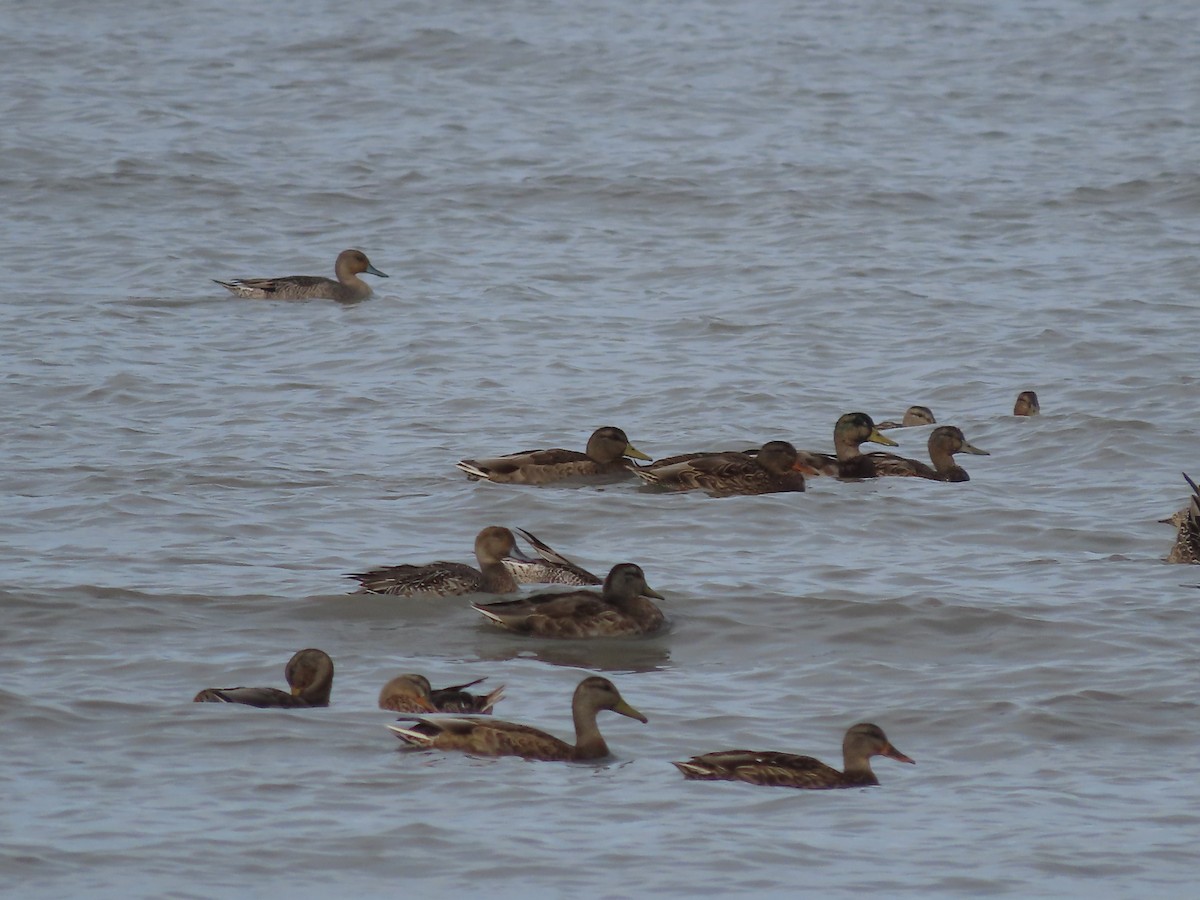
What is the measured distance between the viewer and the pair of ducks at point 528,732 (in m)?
8.08

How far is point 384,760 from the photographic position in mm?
8383

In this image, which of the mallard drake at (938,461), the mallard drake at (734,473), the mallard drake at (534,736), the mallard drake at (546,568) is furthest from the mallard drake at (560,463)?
the mallard drake at (534,736)

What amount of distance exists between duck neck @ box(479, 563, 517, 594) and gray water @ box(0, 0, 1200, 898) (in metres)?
0.37

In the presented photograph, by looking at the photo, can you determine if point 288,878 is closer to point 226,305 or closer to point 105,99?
point 226,305

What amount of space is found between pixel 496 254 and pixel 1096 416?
9.20 m

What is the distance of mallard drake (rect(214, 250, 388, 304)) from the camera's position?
21094 mm

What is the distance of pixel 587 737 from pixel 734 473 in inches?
219

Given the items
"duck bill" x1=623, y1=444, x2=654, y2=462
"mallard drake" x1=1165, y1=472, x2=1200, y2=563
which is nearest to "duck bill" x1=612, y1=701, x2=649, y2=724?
"mallard drake" x1=1165, y1=472, x2=1200, y2=563

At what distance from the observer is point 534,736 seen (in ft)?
27.7

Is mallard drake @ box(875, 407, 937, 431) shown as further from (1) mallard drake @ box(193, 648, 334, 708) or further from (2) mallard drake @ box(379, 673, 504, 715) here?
(1) mallard drake @ box(193, 648, 334, 708)

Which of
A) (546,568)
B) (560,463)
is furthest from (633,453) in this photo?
(546,568)

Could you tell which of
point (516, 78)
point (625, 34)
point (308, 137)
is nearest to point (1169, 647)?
point (308, 137)

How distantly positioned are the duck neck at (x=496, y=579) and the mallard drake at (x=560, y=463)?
2465 mm

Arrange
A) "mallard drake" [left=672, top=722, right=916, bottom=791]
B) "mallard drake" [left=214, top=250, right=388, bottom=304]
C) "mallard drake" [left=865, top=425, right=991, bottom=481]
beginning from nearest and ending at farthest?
"mallard drake" [left=672, top=722, right=916, bottom=791] < "mallard drake" [left=865, top=425, right=991, bottom=481] < "mallard drake" [left=214, top=250, right=388, bottom=304]
